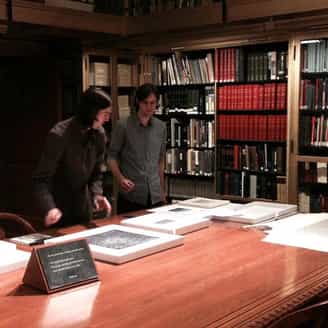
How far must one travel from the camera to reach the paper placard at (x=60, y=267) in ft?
5.43

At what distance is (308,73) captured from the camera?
4.37m

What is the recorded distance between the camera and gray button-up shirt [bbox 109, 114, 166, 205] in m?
3.60

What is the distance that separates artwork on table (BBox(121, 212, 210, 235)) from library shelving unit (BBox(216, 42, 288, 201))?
2170 millimetres

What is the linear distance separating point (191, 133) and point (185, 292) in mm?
3696

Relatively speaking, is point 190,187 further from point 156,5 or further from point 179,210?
point 179,210

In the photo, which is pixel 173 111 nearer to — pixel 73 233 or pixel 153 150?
pixel 153 150

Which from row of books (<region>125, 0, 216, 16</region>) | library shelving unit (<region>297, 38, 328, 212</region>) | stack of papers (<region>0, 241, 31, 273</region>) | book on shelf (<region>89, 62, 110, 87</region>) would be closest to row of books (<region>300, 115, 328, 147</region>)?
library shelving unit (<region>297, 38, 328, 212</region>)

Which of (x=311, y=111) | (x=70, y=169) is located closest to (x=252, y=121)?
(x=311, y=111)

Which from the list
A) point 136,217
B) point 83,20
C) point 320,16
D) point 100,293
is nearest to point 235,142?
point 320,16

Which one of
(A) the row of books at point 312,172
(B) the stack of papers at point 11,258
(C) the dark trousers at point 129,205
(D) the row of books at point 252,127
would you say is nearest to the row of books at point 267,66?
(D) the row of books at point 252,127

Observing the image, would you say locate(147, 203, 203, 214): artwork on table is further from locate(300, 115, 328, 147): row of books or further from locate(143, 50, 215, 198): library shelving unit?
locate(143, 50, 215, 198): library shelving unit

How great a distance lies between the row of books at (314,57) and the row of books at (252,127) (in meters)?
0.47

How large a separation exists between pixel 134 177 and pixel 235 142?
1.66 meters

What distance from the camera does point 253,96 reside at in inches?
190
